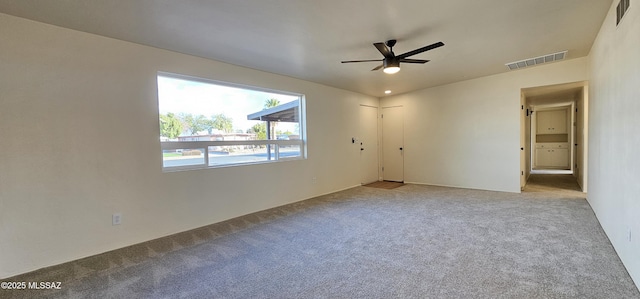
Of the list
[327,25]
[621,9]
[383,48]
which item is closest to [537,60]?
[621,9]

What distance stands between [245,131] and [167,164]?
4.25 ft

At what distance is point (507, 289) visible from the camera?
2.02 metres

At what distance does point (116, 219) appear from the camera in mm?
3012

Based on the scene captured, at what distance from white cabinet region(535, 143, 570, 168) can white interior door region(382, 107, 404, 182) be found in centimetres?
634

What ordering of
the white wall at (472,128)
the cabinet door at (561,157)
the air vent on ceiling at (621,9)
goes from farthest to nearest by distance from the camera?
1. the cabinet door at (561,157)
2. the white wall at (472,128)
3. the air vent on ceiling at (621,9)

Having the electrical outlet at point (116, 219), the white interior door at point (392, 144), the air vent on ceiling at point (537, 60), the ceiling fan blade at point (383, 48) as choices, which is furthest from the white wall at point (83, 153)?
the air vent on ceiling at point (537, 60)

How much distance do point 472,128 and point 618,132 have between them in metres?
3.38

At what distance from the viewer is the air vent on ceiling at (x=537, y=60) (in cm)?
422

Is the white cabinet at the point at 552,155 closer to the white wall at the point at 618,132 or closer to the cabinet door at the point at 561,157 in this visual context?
the cabinet door at the point at 561,157

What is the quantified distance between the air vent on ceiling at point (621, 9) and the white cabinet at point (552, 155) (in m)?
8.77

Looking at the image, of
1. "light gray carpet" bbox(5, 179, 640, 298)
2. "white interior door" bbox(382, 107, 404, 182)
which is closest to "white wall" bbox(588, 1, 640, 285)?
"light gray carpet" bbox(5, 179, 640, 298)

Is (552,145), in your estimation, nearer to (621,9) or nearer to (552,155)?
(552,155)

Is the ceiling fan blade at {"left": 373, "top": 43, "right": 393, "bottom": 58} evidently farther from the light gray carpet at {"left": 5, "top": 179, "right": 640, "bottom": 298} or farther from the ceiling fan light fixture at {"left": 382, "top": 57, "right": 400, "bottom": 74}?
the light gray carpet at {"left": 5, "top": 179, "right": 640, "bottom": 298}

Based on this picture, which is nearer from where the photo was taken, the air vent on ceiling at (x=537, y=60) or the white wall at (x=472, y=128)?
the air vent on ceiling at (x=537, y=60)
